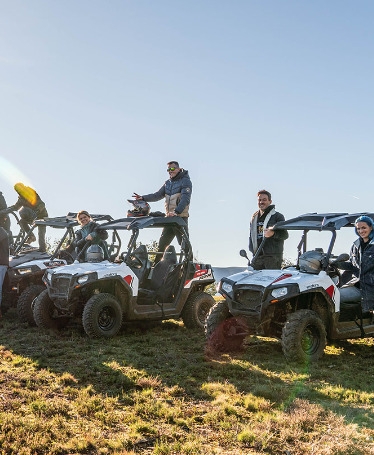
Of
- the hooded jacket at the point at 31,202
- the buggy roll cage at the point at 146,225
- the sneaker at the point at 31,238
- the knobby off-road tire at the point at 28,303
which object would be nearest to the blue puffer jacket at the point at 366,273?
the buggy roll cage at the point at 146,225

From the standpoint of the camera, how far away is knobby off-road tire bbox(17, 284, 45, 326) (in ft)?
33.9

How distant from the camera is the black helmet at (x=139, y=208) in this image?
10.8 meters

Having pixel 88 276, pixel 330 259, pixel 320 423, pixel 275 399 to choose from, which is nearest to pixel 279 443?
pixel 320 423

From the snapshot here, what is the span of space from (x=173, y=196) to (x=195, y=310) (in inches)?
88.8

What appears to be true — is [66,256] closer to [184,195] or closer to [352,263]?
[184,195]

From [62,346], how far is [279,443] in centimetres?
452

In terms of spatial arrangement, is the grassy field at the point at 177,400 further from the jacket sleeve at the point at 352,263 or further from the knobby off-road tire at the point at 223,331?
the jacket sleeve at the point at 352,263

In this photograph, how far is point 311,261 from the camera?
8.29m

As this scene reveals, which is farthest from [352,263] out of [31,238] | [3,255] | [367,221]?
[31,238]

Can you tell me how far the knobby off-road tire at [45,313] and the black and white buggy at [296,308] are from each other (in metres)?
2.95

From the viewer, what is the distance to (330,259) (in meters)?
8.57

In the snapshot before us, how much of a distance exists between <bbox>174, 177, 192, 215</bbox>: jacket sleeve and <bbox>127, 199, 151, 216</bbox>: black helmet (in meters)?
0.57

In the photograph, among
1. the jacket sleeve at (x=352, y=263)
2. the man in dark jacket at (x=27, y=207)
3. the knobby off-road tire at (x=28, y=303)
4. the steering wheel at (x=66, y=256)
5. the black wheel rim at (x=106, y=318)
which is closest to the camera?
the jacket sleeve at (x=352, y=263)

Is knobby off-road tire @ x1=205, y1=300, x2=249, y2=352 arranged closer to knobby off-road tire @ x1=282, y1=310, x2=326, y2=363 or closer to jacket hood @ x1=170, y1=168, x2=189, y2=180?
knobby off-road tire @ x1=282, y1=310, x2=326, y2=363
